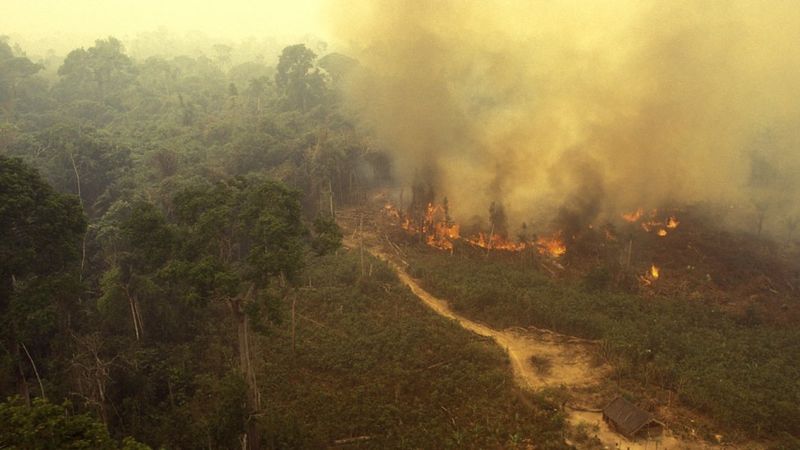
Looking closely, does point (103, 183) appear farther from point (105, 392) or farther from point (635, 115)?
point (635, 115)

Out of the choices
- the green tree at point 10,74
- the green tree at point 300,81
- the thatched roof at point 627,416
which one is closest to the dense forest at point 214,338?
the thatched roof at point 627,416

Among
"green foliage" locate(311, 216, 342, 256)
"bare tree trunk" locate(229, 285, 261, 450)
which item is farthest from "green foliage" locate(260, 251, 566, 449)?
"green foliage" locate(311, 216, 342, 256)

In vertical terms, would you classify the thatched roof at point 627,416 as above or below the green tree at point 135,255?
below

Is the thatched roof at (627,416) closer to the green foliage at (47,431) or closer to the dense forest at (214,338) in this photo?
the dense forest at (214,338)

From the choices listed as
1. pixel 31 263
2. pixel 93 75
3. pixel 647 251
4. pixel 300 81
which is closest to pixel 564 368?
pixel 647 251

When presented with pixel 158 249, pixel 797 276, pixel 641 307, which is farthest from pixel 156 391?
pixel 797 276

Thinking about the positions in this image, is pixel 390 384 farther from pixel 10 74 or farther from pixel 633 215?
pixel 10 74

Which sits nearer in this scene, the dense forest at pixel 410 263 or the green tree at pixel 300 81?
the dense forest at pixel 410 263
